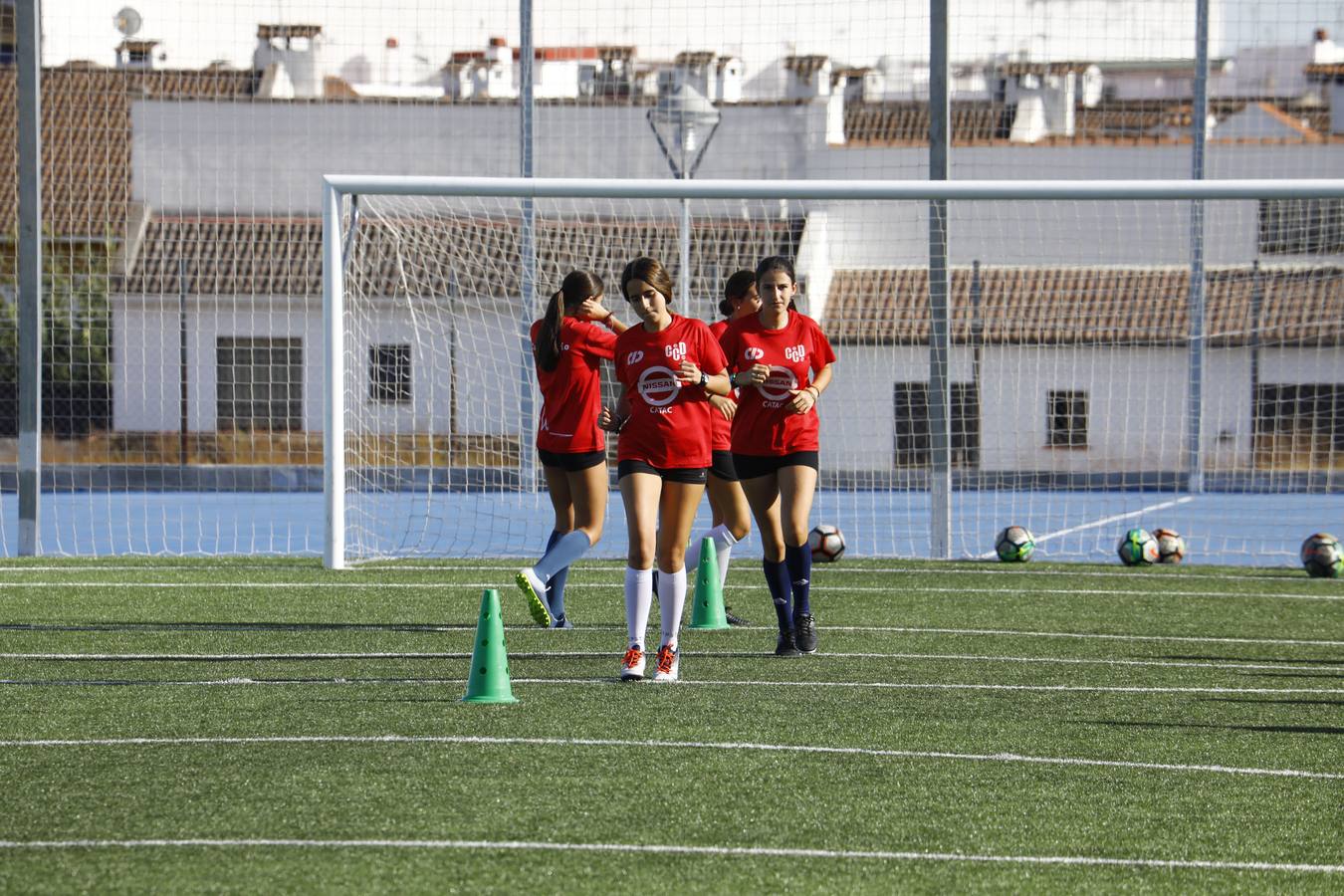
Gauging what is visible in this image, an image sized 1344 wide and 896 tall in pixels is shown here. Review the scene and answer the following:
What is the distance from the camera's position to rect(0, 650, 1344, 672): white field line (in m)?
7.55

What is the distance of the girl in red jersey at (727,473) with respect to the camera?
7973mm

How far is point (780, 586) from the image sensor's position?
7.67 meters

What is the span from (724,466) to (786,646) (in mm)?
1102

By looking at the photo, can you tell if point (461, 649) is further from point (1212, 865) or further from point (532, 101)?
point (532, 101)

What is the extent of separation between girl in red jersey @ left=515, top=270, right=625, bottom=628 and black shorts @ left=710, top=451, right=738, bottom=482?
60cm

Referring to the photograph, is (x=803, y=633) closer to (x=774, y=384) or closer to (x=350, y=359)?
(x=774, y=384)

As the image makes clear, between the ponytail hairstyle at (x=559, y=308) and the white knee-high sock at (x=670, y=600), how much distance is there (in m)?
1.63

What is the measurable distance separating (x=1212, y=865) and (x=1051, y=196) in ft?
27.2

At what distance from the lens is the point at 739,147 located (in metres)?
31.0

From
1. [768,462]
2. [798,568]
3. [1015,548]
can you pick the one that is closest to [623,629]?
[798,568]

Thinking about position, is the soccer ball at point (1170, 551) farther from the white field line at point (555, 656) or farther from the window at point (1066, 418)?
the window at point (1066, 418)

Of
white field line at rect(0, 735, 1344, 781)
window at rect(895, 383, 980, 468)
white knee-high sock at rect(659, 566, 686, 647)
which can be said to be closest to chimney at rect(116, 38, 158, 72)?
window at rect(895, 383, 980, 468)

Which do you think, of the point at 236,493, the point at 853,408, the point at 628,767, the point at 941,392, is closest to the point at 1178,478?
the point at 853,408

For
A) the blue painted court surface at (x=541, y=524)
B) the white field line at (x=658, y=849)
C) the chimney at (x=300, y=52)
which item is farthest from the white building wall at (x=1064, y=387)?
the white field line at (x=658, y=849)
